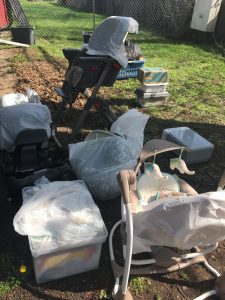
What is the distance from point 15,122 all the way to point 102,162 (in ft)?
3.14

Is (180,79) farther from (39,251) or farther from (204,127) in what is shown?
(39,251)

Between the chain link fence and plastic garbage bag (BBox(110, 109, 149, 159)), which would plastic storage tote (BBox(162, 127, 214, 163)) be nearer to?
plastic garbage bag (BBox(110, 109, 149, 159))

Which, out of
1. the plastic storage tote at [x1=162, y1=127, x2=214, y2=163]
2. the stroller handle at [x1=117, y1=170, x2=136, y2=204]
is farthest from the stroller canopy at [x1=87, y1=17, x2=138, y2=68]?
the stroller handle at [x1=117, y1=170, x2=136, y2=204]

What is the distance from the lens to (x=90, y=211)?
2.16m

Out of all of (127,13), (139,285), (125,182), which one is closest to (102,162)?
(139,285)

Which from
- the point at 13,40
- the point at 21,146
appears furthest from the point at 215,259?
the point at 13,40

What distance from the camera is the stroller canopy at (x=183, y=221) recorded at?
59.6 inches

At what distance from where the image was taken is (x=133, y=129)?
3184 mm

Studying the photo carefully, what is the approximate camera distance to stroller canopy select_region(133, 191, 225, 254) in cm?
151

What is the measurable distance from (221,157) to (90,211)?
2.21 m

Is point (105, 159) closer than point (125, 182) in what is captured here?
No

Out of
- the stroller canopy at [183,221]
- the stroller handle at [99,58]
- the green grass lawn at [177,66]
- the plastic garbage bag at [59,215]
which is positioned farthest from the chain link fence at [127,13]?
the stroller canopy at [183,221]

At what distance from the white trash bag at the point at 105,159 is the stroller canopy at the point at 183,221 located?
3.38ft

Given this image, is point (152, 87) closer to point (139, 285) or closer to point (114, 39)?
point (114, 39)
